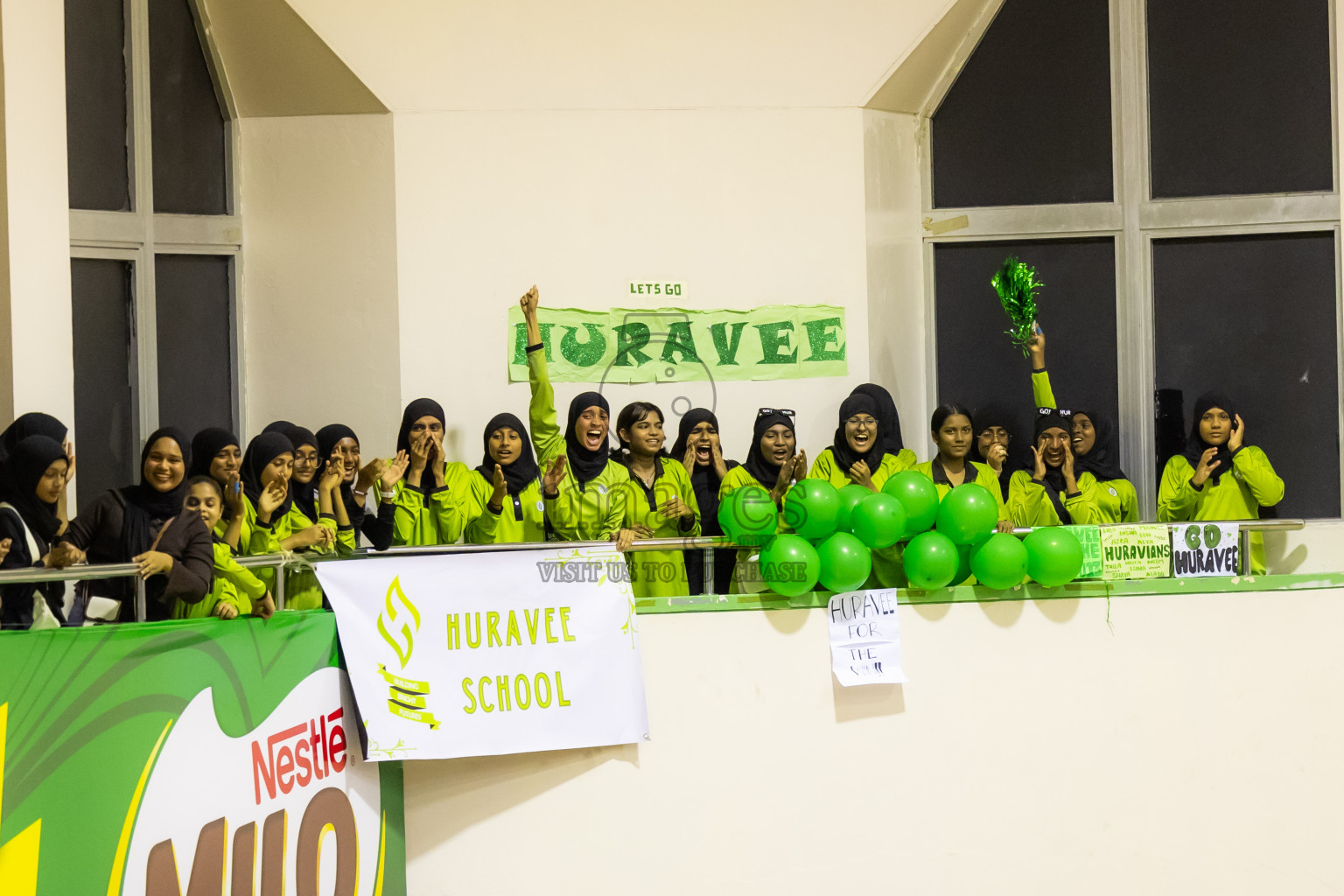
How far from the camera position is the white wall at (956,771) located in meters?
3.81

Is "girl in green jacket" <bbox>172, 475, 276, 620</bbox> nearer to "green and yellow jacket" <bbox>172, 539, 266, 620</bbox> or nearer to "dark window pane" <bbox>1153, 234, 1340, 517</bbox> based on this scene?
"green and yellow jacket" <bbox>172, 539, 266, 620</bbox>

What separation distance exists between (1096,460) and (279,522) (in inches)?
149

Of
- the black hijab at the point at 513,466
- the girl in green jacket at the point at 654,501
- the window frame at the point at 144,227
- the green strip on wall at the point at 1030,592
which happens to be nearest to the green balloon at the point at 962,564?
the green strip on wall at the point at 1030,592

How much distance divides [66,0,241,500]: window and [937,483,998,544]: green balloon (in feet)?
12.1

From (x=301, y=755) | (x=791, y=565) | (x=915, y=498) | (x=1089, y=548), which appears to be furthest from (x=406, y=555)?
(x=1089, y=548)

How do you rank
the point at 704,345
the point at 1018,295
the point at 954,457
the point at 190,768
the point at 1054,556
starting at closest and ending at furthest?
the point at 190,768
the point at 1054,556
the point at 954,457
the point at 704,345
the point at 1018,295

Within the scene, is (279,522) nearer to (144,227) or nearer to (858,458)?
(858,458)

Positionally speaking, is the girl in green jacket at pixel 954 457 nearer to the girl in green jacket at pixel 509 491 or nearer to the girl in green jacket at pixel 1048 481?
the girl in green jacket at pixel 1048 481

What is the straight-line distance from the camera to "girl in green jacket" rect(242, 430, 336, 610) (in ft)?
12.3

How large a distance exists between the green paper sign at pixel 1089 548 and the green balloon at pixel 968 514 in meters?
0.31

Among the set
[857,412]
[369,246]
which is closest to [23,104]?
[369,246]

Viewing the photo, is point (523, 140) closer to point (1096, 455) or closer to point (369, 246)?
point (369, 246)

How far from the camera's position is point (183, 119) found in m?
5.75

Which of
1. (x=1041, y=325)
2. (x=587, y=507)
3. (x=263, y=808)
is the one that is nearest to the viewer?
(x=263, y=808)
